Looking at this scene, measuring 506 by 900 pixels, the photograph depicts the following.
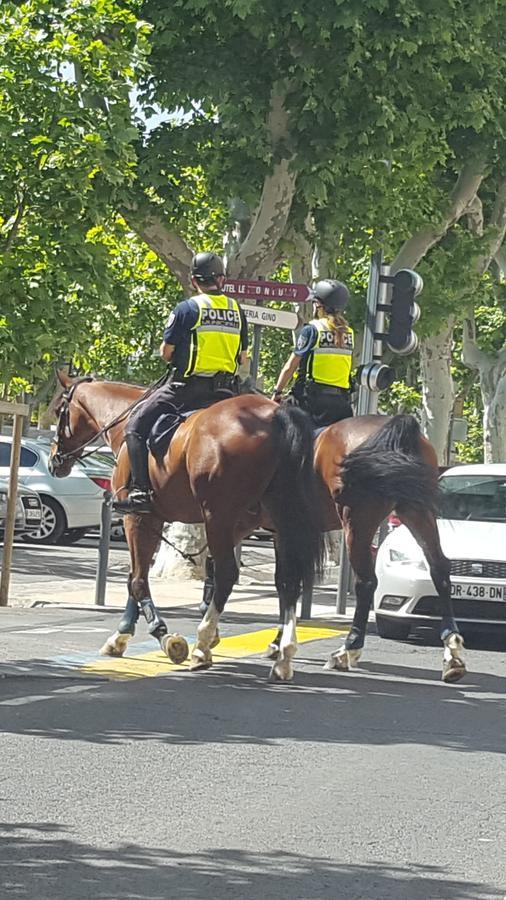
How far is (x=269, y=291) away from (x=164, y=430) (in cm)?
508

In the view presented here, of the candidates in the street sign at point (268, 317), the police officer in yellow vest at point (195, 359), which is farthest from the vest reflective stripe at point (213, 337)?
the street sign at point (268, 317)

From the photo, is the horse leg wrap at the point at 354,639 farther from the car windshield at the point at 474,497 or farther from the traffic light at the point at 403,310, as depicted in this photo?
the traffic light at the point at 403,310

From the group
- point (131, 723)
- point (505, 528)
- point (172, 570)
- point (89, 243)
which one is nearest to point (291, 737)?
point (131, 723)

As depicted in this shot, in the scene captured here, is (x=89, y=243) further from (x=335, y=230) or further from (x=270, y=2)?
(x=335, y=230)

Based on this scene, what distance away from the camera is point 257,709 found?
32.1ft

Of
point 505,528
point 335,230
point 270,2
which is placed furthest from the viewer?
point 335,230

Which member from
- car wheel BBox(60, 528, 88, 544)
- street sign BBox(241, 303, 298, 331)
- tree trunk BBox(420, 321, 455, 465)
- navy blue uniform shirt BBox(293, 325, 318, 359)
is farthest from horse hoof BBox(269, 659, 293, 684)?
tree trunk BBox(420, 321, 455, 465)

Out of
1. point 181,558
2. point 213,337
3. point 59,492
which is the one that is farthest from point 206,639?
point 59,492

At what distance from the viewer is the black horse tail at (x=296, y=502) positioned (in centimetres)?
1120

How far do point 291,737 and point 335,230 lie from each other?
48.8ft

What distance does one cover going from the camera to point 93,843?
20.2 feet

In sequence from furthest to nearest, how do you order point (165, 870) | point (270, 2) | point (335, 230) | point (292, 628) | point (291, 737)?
point (335, 230) → point (270, 2) → point (292, 628) → point (291, 737) → point (165, 870)

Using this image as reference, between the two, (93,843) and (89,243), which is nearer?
(93,843)

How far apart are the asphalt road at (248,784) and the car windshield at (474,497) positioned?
312 cm
